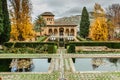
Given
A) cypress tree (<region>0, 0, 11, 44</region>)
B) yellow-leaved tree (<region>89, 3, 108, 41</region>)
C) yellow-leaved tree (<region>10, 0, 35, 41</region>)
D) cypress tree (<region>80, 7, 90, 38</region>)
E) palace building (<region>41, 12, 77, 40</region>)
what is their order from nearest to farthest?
cypress tree (<region>0, 0, 11, 44</region>), yellow-leaved tree (<region>10, 0, 35, 41</region>), yellow-leaved tree (<region>89, 3, 108, 41</region>), cypress tree (<region>80, 7, 90, 38</region>), palace building (<region>41, 12, 77, 40</region>)

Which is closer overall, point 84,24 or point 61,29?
point 84,24

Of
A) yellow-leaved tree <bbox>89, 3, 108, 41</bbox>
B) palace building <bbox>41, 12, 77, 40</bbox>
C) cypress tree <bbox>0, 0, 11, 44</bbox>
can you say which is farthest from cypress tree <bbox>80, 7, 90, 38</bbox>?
cypress tree <bbox>0, 0, 11, 44</bbox>

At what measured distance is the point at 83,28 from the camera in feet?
199

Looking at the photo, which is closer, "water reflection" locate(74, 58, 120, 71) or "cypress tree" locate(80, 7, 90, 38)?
"water reflection" locate(74, 58, 120, 71)

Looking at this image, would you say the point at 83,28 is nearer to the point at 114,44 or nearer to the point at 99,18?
the point at 99,18

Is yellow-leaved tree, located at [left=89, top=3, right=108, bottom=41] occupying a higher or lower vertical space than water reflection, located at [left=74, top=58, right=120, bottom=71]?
higher

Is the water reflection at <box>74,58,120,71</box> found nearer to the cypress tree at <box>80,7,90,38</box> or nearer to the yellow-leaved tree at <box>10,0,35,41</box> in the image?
the yellow-leaved tree at <box>10,0,35,41</box>

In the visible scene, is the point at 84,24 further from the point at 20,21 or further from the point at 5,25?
the point at 5,25

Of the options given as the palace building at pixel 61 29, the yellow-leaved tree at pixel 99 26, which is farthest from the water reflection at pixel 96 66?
the palace building at pixel 61 29

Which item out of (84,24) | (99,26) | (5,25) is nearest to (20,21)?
(5,25)

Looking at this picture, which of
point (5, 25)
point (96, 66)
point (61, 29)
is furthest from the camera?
point (61, 29)

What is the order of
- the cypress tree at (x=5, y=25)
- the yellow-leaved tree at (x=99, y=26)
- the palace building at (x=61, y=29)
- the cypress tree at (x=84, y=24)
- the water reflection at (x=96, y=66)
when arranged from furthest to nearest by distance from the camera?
the palace building at (x=61, y=29) < the cypress tree at (x=84, y=24) < the yellow-leaved tree at (x=99, y=26) < the cypress tree at (x=5, y=25) < the water reflection at (x=96, y=66)

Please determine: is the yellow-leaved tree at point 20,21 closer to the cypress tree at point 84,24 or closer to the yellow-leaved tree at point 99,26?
the yellow-leaved tree at point 99,26

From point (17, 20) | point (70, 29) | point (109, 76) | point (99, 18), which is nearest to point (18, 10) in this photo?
point (17, 20)
